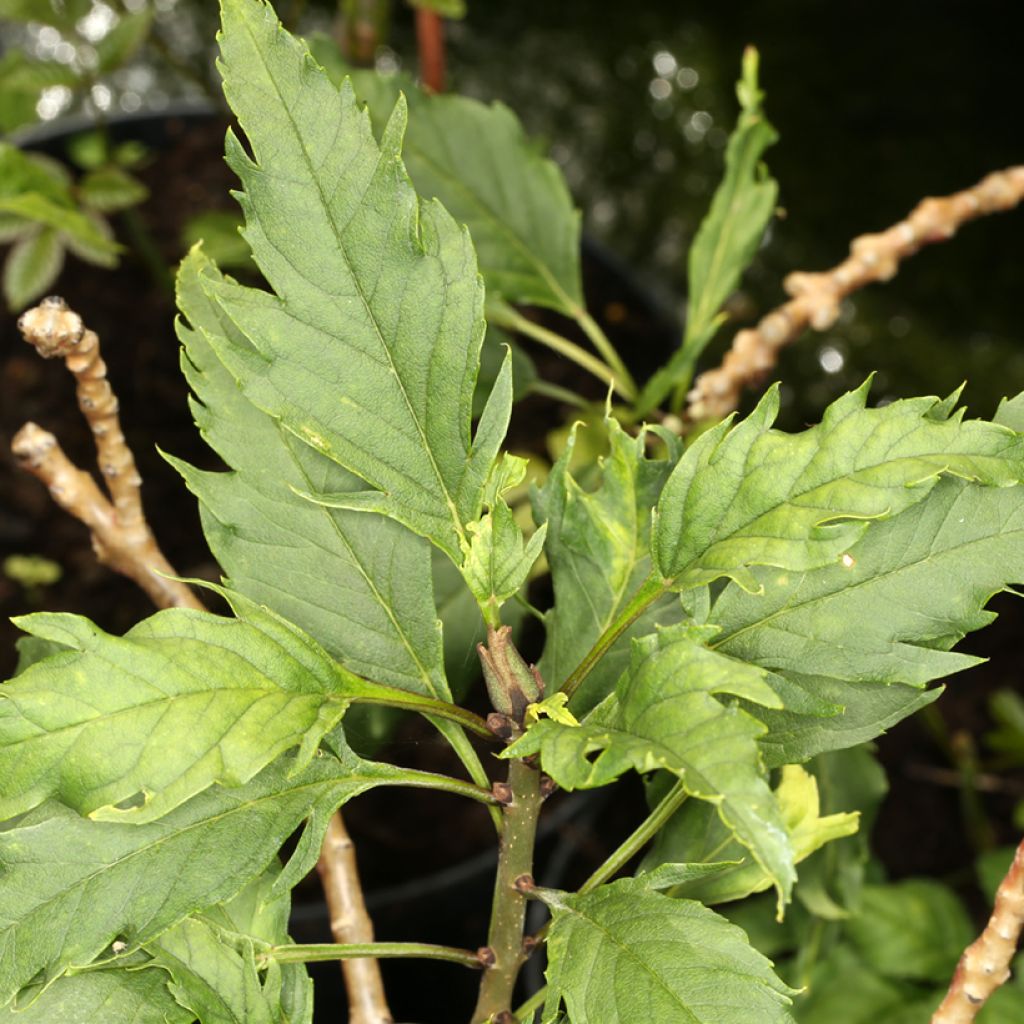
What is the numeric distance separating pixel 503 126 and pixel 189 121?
0.58m

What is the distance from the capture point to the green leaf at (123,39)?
3.07ft

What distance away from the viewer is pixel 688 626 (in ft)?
1.41

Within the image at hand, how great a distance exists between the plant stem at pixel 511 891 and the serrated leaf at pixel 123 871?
0.08 metres

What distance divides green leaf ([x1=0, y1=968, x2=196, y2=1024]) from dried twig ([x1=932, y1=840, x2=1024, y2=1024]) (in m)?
0.29

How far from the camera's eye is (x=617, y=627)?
0.48 m

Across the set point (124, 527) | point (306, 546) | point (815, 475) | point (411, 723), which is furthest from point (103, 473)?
point (411, 723)

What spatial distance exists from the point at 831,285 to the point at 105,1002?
53 cm

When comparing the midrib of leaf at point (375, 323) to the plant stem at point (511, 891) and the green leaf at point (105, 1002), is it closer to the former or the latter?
the plant stem at point (511, 891)

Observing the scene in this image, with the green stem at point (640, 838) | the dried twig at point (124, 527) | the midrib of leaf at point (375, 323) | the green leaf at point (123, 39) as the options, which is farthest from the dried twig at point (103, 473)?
the green leaf at point (123, 39)

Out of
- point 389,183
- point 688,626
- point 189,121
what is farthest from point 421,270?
point 189,121

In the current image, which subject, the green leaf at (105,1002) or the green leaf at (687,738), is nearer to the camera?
the green leaf at (687,738)

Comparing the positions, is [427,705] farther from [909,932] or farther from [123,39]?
[123,39]

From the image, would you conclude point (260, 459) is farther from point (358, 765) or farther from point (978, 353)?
point (978, 353)

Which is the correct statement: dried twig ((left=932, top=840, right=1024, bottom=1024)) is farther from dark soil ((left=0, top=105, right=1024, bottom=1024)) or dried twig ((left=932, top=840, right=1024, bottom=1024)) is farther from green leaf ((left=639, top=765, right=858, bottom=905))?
dark soil ((left=0, top=105, right=1024, bottom=1024))
